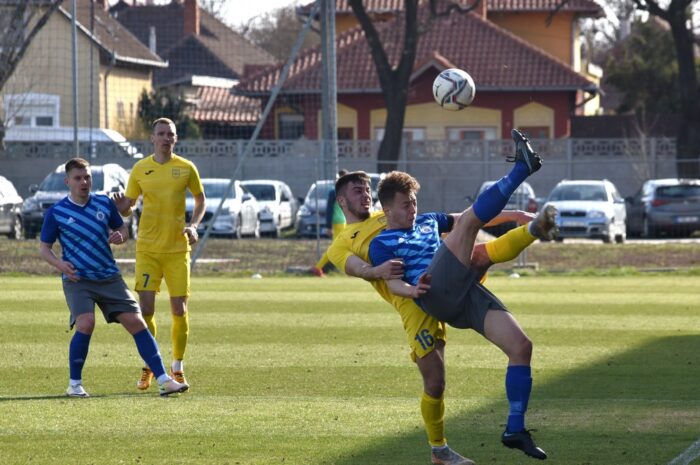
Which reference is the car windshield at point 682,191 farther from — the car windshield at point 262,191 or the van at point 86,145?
the van at point 86,145

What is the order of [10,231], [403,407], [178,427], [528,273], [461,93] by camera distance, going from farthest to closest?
[10,231] → [528,273] → [461,93] → [403,407] → [178,427]

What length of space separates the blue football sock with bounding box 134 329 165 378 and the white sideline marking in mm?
4304

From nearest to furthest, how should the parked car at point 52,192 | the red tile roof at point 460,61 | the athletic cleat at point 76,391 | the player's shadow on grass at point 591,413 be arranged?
the player's shadow on grass at point 591,413 < the athletic cleat at point 76,391 < the parked car at point 52,192 < the red tile roof at point 460,61

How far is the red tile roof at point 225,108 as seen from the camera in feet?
136

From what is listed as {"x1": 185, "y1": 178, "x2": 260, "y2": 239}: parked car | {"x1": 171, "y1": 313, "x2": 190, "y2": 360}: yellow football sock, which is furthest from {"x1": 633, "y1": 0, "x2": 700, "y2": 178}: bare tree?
{"x1": 171, "y1": 313, "x2": 190, "y2": 360}: yellow football sock

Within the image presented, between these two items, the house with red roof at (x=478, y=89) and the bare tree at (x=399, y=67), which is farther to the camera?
the house with red roof at (x=478, y=89)

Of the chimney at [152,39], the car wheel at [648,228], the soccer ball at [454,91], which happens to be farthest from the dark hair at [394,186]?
the chimney at [152,39]

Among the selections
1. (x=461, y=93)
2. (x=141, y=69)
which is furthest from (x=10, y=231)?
(x=461, y=93)

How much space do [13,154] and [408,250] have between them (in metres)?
27.7

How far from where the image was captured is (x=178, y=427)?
9.22 meters

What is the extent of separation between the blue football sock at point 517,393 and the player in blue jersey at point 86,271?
384 centimetres

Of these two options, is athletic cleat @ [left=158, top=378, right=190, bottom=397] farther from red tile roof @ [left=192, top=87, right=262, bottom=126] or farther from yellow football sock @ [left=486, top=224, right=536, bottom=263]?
red tile roof @ [left=192, top=87, right=262, bottom=126]

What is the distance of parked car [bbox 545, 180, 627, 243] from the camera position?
3088 cm

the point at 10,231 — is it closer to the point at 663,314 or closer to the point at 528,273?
the point at 528,273
